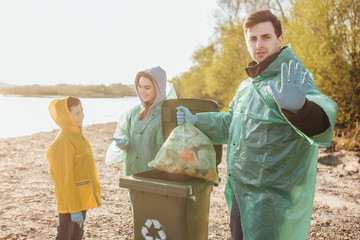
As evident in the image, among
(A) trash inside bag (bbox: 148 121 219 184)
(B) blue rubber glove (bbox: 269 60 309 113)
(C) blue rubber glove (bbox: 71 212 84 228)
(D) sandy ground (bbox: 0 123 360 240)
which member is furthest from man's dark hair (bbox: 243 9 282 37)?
(D) sandy ground (bbox: 0 123 360 240)

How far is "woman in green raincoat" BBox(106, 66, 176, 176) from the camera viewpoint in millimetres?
2854

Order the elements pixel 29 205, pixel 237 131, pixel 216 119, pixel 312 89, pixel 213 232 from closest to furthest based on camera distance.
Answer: pixel 312 89 < pixel 237 131 < pixel 216 119 < pixel 213 232 < pixel 29 205

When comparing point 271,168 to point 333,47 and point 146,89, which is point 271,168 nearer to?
point 146,89

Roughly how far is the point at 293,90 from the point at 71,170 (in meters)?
1.68

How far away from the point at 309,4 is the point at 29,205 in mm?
7978

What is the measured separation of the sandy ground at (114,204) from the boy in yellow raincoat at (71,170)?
1359 millimetres

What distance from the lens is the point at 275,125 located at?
191 centimetres

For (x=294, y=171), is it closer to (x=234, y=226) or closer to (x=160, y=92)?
(x=234, y=226)

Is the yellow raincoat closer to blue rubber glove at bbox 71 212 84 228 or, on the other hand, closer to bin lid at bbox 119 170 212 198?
blue rubber glove at bbox 71 212 84 228

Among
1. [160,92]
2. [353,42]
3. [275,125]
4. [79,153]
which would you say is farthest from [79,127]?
[353,42]

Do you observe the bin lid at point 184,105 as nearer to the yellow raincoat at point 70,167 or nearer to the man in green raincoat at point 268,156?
the man in green raincoat at point 268,156

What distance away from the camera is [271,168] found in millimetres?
1938

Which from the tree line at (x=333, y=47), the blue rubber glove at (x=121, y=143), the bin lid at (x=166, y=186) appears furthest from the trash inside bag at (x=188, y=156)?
the tree line at (x=333, y=47)

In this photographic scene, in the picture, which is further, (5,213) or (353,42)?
(353,42)
